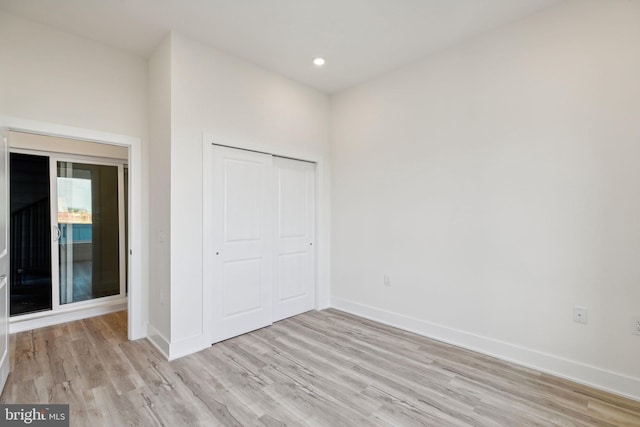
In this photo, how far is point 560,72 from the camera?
242 cm

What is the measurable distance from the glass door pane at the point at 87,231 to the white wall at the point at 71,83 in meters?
1.33

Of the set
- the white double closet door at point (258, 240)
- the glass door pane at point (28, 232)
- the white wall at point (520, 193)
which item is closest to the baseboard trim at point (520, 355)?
the white wall at point (520, 193)

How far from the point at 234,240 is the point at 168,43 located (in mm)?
1993

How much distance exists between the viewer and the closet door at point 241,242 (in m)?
3.05

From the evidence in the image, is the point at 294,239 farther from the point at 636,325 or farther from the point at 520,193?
the point at 636,325

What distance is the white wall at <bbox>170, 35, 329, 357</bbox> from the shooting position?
9.05 feet

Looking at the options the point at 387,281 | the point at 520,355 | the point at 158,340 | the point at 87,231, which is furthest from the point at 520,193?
the point at 87,231

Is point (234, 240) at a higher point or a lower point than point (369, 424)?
higher

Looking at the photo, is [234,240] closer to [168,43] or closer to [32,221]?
[168,43]

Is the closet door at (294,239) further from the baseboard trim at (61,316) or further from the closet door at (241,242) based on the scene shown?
the baseboard trim at (61,316)

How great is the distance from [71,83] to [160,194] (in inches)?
50.5

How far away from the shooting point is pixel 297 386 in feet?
7.49

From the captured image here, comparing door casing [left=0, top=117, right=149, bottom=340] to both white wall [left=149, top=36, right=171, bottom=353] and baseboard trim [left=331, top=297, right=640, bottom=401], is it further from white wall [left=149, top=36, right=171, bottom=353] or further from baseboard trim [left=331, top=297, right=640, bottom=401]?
baseboard trim [left=331, top=297, right=640, bottom=401]

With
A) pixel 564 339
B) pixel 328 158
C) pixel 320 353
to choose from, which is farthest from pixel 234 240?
pixel 564 339
